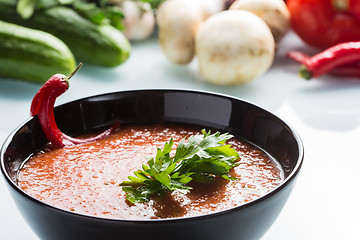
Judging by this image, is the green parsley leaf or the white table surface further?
the green parsley leaf

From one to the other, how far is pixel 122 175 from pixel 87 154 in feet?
0.46

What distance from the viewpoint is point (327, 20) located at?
2.38 meters

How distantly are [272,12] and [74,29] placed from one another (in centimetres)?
78

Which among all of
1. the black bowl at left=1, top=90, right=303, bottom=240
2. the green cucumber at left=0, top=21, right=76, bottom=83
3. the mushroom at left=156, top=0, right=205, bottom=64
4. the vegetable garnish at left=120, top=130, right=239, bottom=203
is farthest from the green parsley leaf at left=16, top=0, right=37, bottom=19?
the vegetable garnish at left=120, top=130, right=239, bottom=203

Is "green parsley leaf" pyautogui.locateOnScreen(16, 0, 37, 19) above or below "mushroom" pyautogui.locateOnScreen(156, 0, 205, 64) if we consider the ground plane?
above

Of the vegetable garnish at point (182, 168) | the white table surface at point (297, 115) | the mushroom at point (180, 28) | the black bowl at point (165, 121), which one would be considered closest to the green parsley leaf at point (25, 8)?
the white table surface at point (297, 115)

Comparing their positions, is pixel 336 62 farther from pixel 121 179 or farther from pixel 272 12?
pixel 121 179

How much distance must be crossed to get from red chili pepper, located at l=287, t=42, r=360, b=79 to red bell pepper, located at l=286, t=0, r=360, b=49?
134mm

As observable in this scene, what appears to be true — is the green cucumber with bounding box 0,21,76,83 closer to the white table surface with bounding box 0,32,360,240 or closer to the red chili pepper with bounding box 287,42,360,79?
the white table surface with bounding box 0,32,360,240

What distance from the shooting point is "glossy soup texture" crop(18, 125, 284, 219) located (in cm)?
101

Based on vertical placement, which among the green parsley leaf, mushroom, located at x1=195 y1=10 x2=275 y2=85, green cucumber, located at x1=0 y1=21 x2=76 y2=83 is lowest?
mushroom, located at x1=195 y1=10 x2=275 y2=85

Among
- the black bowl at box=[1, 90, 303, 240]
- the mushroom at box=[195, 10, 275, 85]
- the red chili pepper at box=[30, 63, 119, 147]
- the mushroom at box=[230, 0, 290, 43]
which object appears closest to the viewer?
the black bowl at box=[1, 90, 303, 240]

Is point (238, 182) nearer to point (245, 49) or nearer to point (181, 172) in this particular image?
point (181, 172)

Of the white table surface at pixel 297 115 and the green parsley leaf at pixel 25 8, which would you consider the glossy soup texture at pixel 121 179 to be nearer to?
the white table surface at pixel 297 115
